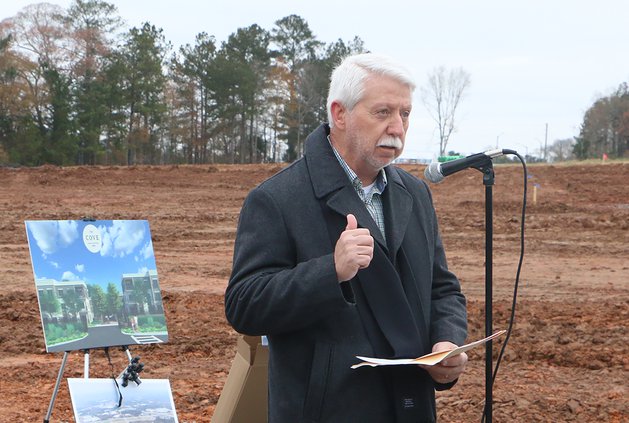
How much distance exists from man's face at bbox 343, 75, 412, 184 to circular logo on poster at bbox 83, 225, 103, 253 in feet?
8.73

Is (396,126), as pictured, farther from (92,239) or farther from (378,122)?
(92,239)

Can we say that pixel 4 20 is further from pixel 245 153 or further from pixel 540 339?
pixel 540 339

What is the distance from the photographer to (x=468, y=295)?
12430mm

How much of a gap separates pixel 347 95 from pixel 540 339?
255 inches

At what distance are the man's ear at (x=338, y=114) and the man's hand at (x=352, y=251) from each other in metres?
0.42

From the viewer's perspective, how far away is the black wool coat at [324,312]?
8.57 ft

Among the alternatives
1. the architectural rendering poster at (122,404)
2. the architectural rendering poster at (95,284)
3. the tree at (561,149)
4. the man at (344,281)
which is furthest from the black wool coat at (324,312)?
the tree at (561,149)

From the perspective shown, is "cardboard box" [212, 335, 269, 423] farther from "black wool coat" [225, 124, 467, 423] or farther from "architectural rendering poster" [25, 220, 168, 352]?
"black wool coat" [225, 124, 467, 423]

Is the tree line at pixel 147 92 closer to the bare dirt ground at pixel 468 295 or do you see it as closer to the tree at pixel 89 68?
the tree at pixel 89 68

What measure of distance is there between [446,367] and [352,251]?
571 millimetres

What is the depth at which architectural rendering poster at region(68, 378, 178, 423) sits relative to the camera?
14.6ft

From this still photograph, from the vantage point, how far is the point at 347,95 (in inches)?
107

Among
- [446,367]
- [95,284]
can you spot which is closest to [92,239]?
[95,284]

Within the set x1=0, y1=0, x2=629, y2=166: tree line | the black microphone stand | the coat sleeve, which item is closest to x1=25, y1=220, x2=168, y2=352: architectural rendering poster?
the coat sleeve
